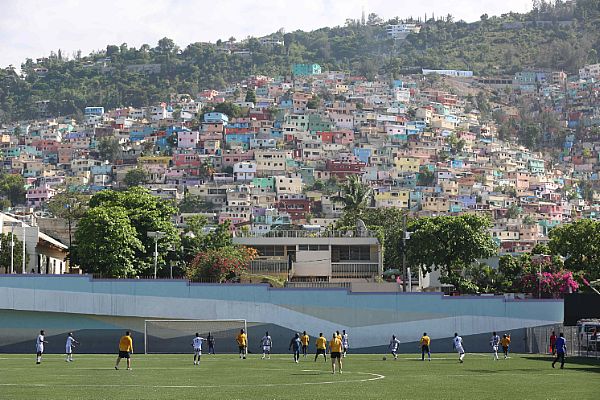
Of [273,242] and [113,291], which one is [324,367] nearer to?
[113,291]

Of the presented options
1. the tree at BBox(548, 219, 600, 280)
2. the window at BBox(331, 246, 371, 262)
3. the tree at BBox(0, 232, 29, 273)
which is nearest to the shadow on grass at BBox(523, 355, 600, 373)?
the tree at BBox(548, 219, 600, 280)

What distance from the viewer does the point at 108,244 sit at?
240 feet

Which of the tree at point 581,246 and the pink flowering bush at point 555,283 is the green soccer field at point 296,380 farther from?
the tree at point 581,246

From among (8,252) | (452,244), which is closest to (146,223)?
(8,252)

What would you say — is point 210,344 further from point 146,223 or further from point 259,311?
point 146,223

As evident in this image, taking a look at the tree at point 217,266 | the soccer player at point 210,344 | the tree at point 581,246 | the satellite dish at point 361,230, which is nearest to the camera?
the soccer player at point 210,344

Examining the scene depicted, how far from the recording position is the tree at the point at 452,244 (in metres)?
82.8

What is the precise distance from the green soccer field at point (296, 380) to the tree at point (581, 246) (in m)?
39.7

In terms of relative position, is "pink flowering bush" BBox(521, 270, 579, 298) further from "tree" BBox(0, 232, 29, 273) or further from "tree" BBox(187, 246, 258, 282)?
"tree" BBox(0, 232, 29, 273)

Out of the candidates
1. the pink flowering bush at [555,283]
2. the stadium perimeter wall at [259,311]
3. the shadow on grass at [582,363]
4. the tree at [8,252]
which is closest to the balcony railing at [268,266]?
the tree at [8,252]

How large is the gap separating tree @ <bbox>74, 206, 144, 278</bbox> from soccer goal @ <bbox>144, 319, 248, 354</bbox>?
1221 cm

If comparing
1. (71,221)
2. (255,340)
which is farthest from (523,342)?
(71,221)

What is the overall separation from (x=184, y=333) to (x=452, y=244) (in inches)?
1132

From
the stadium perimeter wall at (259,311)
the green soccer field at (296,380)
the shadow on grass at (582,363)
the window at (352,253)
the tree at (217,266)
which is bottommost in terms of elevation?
the shadow on grass at (582,363)
